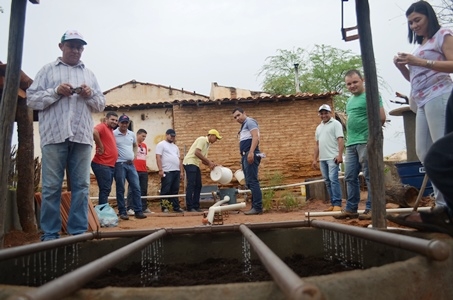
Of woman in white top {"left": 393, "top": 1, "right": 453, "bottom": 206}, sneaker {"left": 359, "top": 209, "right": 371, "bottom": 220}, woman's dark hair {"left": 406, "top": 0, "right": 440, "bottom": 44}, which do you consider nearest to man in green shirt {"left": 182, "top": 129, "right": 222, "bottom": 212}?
sneaker {"left": 359, "top": 209, "right": 371, "bottom": 220}

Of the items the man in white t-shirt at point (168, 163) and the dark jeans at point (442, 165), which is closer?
the dark jeans at point (442, 165)

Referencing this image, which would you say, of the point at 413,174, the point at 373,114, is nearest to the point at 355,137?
the point at 413,174

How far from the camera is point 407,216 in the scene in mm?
1989

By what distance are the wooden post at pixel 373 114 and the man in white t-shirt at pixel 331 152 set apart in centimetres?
345

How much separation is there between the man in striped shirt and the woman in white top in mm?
2683

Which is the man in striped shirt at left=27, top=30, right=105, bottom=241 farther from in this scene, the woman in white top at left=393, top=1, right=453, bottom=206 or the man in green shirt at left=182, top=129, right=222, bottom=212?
the man in green shirt at left=182, top=129, right=222, bottom=212

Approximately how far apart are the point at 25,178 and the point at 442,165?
5.13 metres

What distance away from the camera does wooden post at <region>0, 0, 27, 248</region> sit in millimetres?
2764

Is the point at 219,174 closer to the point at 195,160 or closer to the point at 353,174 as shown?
the point at 195,160

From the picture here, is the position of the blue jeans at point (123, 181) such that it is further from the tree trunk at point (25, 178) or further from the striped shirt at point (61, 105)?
the striped shirt at point (61, 105)

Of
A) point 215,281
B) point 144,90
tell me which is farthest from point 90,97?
point 144,90

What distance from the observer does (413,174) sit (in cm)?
645

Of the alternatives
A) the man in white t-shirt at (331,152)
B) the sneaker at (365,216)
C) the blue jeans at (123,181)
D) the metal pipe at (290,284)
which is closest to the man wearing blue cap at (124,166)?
the blue jeans at (123,181)

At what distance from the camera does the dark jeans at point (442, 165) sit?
5.54 ft
